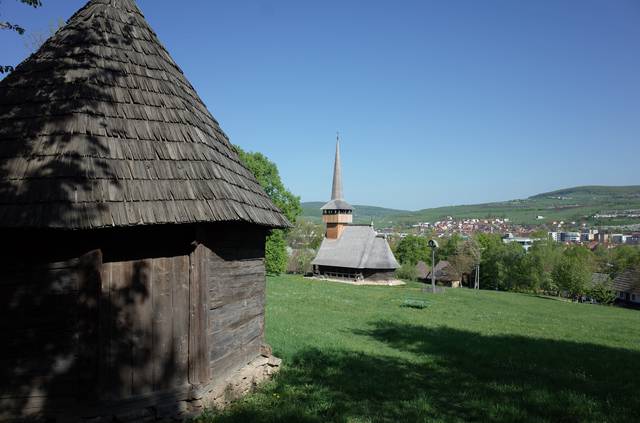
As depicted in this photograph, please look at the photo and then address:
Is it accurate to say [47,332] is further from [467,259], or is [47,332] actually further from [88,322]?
[467,259]

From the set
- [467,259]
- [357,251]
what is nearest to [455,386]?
[357,251]

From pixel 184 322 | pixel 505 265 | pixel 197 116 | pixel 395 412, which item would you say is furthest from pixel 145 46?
pixel 505 265

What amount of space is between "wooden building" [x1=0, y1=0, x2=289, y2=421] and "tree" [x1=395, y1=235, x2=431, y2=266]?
74.4 meters

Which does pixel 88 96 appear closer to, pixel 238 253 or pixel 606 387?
pixel 238 253

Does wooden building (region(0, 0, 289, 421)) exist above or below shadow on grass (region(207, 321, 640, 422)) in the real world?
above

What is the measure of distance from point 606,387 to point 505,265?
2345 inches

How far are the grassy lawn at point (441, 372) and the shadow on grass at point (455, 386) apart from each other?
19 millimetres

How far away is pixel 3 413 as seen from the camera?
4.99 metres

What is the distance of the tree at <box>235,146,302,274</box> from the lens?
106ft

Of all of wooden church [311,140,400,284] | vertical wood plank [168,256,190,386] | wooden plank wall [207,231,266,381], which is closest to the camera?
vertical wood plank [168,256,190,386]

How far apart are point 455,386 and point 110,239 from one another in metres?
6.24

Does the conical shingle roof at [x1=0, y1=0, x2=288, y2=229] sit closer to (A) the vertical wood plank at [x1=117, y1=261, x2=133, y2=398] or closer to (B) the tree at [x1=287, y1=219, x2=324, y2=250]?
(A) the vertical wood plank at [x1=117, y1=261, x2=133, y2=398]

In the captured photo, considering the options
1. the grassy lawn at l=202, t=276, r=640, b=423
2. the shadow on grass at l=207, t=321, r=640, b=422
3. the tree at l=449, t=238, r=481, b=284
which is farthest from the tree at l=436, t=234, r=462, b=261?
the shadow on grass at l=207, t=321, r=640, b=422

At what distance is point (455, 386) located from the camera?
293 inches
